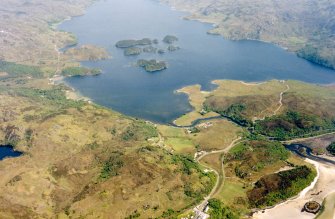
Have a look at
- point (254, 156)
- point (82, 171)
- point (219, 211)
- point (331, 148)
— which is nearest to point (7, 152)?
point (82, 171)

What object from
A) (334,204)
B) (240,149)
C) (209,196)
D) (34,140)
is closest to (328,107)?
(240,149)

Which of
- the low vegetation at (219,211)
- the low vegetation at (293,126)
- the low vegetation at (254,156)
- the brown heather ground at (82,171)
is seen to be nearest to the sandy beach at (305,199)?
the low vegetation at (219,211)

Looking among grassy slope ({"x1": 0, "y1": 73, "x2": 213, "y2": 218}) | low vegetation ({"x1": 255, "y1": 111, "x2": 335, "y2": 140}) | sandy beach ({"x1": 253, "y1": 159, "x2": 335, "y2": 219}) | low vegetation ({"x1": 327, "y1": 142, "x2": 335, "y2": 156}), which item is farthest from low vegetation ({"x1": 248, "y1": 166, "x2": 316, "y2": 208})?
low vegetation ({"x1": 255, "y1": 111, "x2": 335, "y2": 140})

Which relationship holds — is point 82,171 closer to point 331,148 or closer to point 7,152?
point 7,152

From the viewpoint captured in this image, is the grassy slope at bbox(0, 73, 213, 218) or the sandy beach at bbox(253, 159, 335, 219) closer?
the sandy beach at bbox(253, 159, 335, 219)

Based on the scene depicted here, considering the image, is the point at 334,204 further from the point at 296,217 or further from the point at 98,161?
the point at 98,161

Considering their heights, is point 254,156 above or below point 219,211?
above

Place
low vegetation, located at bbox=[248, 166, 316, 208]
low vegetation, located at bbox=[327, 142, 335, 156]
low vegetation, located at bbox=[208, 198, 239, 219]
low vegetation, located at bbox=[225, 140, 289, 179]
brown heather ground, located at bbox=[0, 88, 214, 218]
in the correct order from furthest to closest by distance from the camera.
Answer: low vegetation, located at bbox=[327, 142, 335, 156]
low vegetation, located at bbox=[225, 140, 289, 179]
low vegetation, located at bbox=[248, 166, 316, 208]
brown heather ground, located at bbox=[0, 88, 214, 218]
low vegetation, located at bbox=[208, 198, 239, 219]

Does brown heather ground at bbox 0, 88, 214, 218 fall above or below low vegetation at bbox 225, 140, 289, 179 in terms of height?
below

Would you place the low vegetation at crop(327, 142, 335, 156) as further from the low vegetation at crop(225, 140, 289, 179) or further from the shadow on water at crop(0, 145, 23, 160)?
the shadow on water at crop(0, 145, 23, 160)

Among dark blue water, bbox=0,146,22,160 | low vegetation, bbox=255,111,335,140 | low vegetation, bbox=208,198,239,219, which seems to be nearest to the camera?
low vegetation, bbox=208,198,239,219
